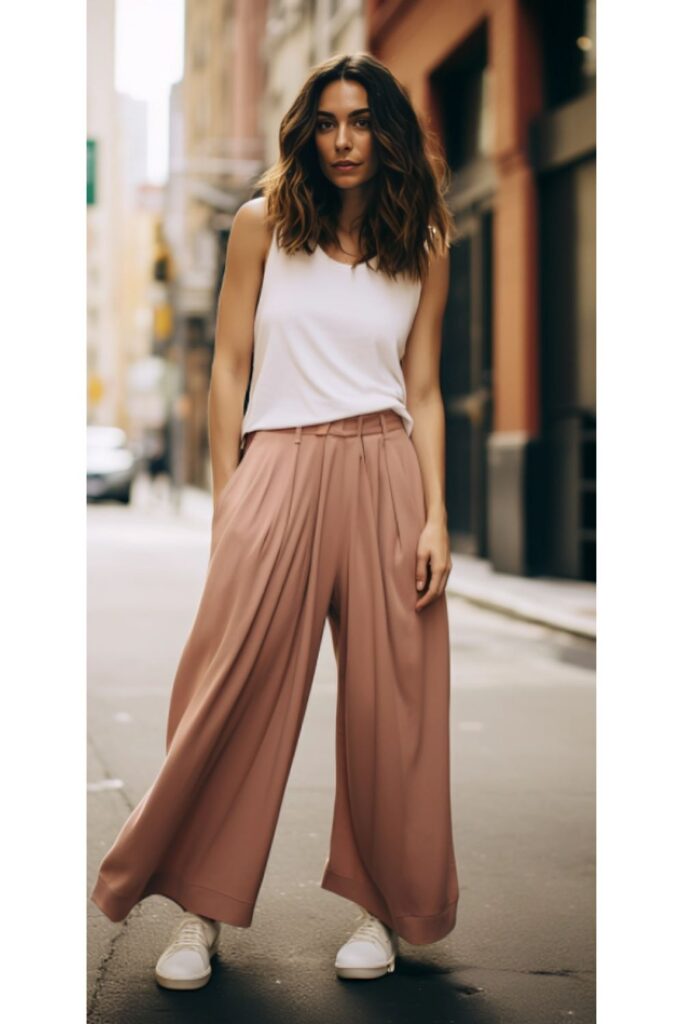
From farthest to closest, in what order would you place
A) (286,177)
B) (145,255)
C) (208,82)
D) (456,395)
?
(145,255) < (208,82) < (456,395) < (286,177)

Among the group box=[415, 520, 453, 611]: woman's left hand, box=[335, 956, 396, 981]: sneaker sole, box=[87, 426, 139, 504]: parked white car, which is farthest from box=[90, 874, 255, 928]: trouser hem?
box=[87, 426, 139, 504]: parked white car

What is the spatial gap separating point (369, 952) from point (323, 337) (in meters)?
1.22

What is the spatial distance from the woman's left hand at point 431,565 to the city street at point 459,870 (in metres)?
0.78

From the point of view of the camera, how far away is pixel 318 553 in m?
2.74

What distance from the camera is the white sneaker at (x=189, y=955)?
2.71 m

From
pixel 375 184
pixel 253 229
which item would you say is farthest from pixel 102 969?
pixel 375 184

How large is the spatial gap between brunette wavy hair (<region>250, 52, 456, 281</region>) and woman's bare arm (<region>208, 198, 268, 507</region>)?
0.05 metres

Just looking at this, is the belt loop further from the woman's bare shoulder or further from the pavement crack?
the pavement crack

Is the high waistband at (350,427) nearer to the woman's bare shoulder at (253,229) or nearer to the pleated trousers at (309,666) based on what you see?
the pleated trousers at (309,666)
